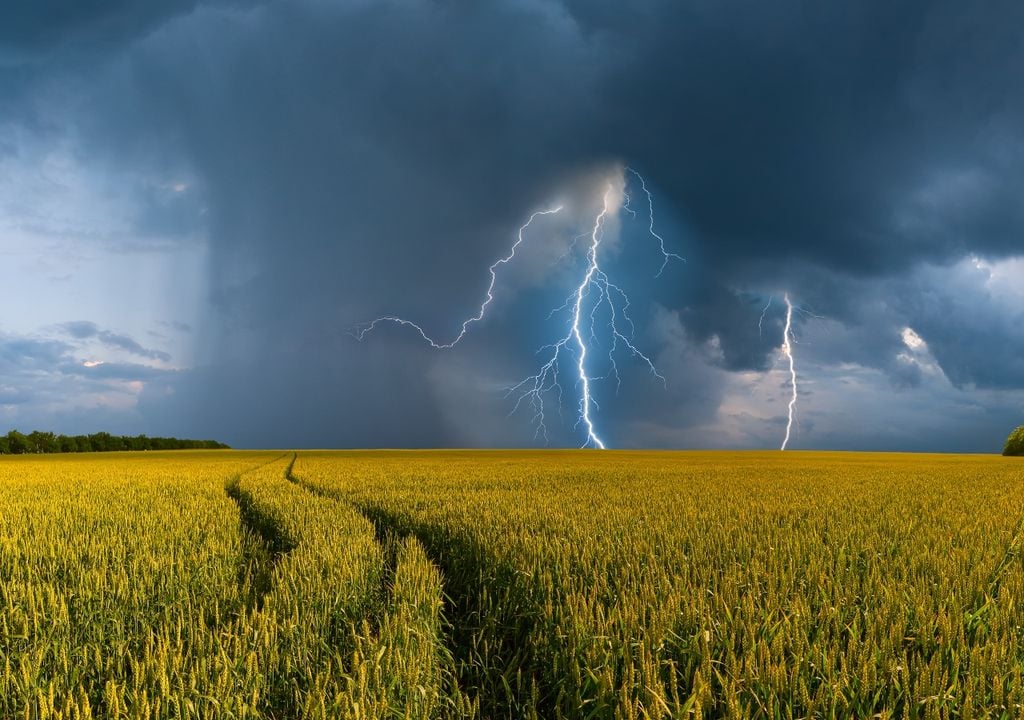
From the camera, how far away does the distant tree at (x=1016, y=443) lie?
84.1 m

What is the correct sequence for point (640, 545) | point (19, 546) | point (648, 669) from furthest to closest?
point (19, 546)
point (640, 545)
point (648, 669)

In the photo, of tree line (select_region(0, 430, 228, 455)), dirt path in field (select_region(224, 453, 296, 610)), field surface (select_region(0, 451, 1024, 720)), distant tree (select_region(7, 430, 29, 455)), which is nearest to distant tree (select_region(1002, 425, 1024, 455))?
field surface (select_region(0, 451, 1024, 720))

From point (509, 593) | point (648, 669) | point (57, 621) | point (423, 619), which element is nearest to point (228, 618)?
point (57, 621)

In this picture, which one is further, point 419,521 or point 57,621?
point 419,521

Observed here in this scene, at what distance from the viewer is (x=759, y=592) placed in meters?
→ 5.61

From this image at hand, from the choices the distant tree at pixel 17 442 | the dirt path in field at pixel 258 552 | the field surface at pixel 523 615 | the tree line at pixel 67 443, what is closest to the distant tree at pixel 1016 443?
the field surface at pixel 523 615

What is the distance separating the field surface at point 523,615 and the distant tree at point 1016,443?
313ft

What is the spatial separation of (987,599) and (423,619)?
4968mm

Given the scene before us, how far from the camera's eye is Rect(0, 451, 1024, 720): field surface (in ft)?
12.3

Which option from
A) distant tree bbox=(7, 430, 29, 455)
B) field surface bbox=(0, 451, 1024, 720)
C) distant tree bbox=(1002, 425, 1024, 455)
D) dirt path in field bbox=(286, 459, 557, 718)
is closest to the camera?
field surface bbox=(0, 451, 1024, 720)

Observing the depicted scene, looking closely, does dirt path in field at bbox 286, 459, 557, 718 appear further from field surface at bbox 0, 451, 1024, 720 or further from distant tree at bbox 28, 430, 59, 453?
distant tree at bbox 28, 430, 59, 453

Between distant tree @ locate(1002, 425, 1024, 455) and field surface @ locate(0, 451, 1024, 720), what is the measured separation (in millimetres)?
95404

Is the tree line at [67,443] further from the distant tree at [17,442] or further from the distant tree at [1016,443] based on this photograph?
the distant tree at [1016,443]

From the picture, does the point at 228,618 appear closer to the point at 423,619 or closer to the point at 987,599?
the point at 423,619
